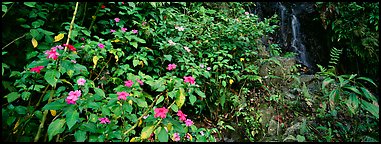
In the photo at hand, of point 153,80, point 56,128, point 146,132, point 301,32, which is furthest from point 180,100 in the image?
point 301,32

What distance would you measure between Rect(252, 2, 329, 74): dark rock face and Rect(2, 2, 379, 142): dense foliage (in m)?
2.06

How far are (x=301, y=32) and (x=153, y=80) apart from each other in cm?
438

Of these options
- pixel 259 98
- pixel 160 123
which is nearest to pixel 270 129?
pixel 259 98

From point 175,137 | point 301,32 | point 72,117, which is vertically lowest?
point 175,137

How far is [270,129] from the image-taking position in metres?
2.28

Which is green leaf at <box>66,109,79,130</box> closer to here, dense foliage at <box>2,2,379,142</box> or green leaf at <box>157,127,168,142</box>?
dense foliage at <box>2,2,379,142</box>

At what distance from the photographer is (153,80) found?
180cm

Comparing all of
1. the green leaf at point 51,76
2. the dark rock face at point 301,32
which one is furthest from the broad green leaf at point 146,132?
the dark rock face at point 301,32

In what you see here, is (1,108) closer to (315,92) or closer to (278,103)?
(278,103)

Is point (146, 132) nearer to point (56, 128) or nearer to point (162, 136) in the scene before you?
point (162, 136)

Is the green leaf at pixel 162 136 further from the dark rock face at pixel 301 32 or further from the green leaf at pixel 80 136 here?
the dark rock face at pixel 301 32

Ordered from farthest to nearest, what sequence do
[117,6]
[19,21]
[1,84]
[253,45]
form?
[253,45], [117,6], [19,21], [1,84]

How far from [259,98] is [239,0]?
2.13m

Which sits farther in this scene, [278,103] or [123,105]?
[278,103]
